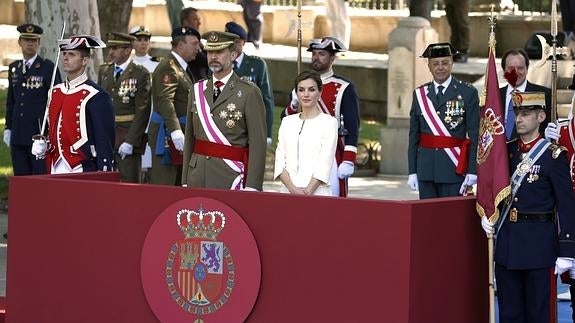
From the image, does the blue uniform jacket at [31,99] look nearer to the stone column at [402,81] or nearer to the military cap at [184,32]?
the military cap at [184,32]

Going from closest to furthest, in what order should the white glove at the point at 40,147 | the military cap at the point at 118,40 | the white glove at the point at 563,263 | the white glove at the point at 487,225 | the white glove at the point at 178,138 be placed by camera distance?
the white glove at the point at 487,225, the white glove at the point at 563,263, the white glove at the point at 40,147, the white glove at the point at 178,138, the military cap at the point at 118,40

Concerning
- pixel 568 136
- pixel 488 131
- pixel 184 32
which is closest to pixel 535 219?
pixel 488 131

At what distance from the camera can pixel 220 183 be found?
433 inches

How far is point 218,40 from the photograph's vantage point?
1081 cm

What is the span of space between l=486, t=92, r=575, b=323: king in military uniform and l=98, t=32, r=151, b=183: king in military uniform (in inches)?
215

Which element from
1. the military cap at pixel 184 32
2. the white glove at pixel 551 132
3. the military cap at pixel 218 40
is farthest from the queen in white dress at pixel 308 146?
the military cap at pixel 184 32

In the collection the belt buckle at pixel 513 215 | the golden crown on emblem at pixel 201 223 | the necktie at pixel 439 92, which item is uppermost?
the necktie at pixel 439 92

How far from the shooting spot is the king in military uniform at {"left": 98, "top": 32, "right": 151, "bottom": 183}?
1439 centimetres

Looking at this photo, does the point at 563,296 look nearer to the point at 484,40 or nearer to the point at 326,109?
the point at 326,109

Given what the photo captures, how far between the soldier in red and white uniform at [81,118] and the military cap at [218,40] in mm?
1367

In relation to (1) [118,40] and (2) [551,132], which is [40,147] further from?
(2) [551,132]

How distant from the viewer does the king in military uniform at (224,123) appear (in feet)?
35.8

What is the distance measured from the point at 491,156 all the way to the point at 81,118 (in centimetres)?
357

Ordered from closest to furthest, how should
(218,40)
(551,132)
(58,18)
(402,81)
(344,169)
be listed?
(551,132)
(218,40)
(344,169)
(58,18)
(402,81)
